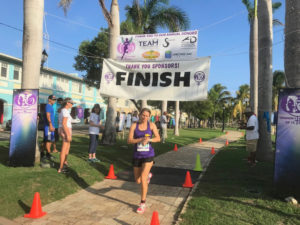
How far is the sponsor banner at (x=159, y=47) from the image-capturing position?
6656 mm

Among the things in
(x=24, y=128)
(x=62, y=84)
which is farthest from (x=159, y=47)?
(x=62, y=84)

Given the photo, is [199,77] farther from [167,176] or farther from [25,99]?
[25,99]

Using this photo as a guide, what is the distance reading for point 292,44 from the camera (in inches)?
219

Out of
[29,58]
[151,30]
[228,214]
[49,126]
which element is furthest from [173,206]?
[151,30]

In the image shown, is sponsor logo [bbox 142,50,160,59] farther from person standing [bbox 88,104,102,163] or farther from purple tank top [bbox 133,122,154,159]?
purple tank top [bbox 133,122,154,159]

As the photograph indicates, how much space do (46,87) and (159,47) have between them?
2852 cm

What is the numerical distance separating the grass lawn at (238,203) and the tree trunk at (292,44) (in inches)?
96.2

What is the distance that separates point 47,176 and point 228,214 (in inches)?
152

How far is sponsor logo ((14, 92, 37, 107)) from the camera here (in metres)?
6.25

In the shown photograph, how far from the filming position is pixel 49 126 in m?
6.88

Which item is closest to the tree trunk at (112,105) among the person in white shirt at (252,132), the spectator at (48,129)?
the spectator at (48,129)

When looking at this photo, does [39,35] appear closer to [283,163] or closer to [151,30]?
[283,163]

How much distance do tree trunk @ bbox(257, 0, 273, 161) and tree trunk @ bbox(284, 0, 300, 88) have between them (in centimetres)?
284

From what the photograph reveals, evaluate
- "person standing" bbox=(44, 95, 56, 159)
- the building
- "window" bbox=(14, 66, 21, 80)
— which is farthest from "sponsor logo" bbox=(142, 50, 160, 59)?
"window" bbox=(14, 66, 21, 80)
